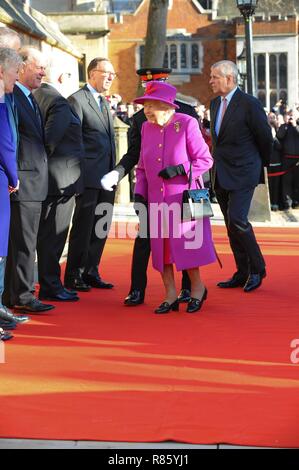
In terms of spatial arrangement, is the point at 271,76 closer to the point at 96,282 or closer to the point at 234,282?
the point at 234,282

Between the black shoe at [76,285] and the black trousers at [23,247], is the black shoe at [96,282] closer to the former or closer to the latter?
the black shoe at [76,285]

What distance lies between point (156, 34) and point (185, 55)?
104ft

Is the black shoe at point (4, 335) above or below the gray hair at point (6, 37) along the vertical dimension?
below

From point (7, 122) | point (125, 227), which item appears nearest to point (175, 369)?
point (7, 122)

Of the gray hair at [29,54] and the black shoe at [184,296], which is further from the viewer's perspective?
the black shoe at [184,296]

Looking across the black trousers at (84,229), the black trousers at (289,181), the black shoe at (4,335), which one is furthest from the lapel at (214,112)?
the black trousers at (289,181)

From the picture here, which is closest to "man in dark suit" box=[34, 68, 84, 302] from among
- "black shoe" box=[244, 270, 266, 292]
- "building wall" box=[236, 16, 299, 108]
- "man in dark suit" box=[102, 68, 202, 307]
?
"man in dark suit" box=[102, 68, 202, 307]

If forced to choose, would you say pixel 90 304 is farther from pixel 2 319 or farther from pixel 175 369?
pixel 175 369

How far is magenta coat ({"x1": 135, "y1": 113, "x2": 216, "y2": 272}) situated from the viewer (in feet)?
26.0

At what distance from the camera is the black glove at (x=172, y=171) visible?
25.7ft

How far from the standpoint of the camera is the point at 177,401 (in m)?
5.46

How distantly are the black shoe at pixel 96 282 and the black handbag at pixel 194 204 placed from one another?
1.80 m

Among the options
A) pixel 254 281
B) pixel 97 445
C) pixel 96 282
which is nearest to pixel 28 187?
pixel 96 282

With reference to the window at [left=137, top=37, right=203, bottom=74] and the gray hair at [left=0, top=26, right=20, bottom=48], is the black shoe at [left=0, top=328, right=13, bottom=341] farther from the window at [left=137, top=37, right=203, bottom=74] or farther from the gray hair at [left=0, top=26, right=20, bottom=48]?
the window at [left=137, top=37, right=203, bottom=74]
